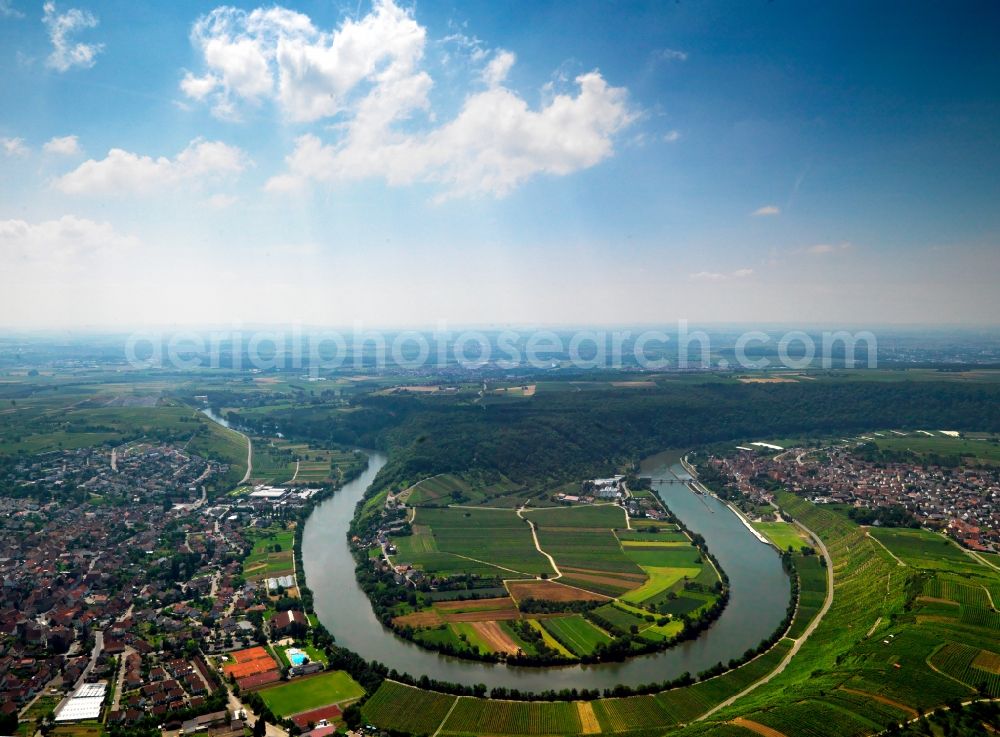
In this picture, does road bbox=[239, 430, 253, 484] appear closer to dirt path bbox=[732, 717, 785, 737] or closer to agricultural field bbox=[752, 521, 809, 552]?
agricultural field bbox=[752, 521, 809, 552]

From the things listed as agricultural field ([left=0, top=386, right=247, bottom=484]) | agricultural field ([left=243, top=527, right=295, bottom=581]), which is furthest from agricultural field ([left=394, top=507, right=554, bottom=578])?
agricultural field ([left=0, top=386, right=247, bottom=484])

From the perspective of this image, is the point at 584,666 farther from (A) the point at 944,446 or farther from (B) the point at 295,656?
(A) the point at 944,446

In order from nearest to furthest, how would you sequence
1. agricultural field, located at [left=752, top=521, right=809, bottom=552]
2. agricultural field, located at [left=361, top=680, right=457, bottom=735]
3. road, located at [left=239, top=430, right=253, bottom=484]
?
agricultural field, located at [left=361, top=680, right=457, bottom=735], agricultural field, located at [left=752, top=521, right=809, bottom=552], road, located at [left=239, top=430, right=253, bottom=484]

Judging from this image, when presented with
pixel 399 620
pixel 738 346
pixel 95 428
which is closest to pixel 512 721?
pixel 399 620

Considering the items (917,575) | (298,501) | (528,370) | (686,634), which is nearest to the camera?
(686,634)

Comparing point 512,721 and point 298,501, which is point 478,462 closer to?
point 298,501

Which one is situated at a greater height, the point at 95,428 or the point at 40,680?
the point at 95,428

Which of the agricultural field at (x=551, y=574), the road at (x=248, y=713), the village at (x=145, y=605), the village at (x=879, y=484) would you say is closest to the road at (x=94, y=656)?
the village at (x=145, y=605)
